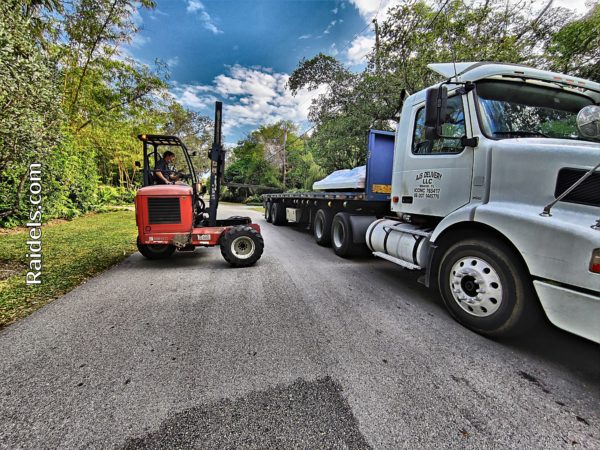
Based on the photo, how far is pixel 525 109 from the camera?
9.68ft

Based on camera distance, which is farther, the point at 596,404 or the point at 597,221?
the point at 597,221

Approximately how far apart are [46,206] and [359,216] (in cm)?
931

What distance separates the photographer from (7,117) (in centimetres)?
327

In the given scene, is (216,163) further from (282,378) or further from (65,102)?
(65,102)

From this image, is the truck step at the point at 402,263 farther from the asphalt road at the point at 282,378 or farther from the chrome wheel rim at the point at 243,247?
the chrome wheel rim at the point at 243,247

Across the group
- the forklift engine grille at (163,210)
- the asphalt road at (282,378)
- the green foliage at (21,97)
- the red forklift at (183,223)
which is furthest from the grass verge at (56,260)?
the green foliage at (21,97)

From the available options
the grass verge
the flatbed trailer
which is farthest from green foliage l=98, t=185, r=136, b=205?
the flatbed trailer

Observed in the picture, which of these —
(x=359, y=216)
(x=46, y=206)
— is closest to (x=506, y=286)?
(x=359, y=216)

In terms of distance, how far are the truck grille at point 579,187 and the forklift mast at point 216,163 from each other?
4523 mm

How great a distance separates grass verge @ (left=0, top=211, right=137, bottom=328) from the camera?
10.3ft

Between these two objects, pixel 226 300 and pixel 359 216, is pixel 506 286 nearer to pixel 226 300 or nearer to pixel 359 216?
pixel 226 300

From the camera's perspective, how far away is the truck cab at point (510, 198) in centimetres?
203

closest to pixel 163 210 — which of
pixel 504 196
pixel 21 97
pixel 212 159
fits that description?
pixel 212 159

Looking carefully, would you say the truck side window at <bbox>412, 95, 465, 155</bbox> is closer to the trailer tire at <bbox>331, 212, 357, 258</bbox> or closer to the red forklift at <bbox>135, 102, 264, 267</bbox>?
the trailer tire at <bbox>331, 212, 357, 258</bbox>
